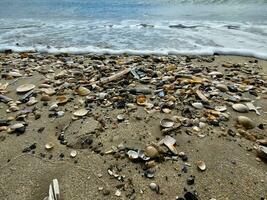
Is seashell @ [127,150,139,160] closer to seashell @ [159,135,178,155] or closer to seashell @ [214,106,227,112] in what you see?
seashell @ [159,135,178,155]

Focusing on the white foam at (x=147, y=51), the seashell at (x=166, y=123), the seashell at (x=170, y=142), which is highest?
the seashell at (x=170, y=142)

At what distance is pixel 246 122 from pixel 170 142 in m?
0.92

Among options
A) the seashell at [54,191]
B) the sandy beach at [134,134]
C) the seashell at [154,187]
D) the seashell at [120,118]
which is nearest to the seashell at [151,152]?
the sandy beach at [134,134]

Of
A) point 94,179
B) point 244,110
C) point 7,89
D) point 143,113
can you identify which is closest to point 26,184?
point 94,179

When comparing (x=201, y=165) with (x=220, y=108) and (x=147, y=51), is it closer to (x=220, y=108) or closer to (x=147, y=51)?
(x=220, y=108)

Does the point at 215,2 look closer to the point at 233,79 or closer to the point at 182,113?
the point at 233,79

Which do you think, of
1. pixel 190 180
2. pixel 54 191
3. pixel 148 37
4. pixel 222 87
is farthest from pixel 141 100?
pixel 148 37

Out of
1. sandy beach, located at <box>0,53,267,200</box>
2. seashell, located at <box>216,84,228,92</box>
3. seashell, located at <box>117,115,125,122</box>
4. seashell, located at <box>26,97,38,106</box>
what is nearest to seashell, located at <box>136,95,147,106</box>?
sandy beach, located at <box>0,53,267,200</box>

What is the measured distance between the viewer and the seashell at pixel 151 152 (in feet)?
8.27

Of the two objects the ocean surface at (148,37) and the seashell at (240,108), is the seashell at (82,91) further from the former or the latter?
the ocean surface at (148,37)

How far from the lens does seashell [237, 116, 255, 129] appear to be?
3010 millimetres

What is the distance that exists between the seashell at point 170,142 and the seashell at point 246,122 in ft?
2.72

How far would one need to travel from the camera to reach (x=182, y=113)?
321cm

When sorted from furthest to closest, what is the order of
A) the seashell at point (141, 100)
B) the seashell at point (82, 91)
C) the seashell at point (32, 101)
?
1. the seashell at point (82, 91)
2. the seashell at point (32, 101)
3. the seashell at point (141, 100)
